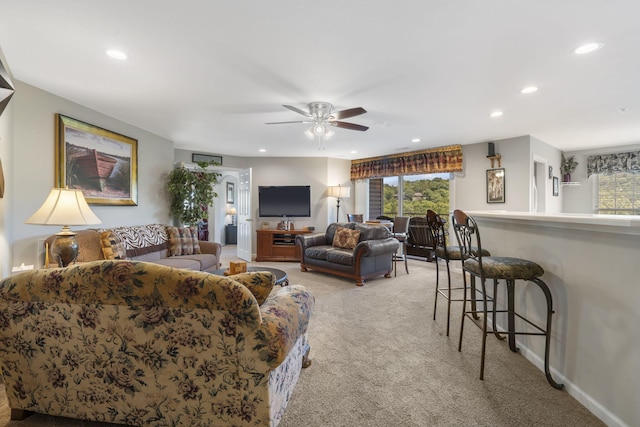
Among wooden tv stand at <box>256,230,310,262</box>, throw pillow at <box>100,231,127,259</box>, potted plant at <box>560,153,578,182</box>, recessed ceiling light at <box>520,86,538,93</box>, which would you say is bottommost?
wooden tv stand at <box>256,230,310,262</box>

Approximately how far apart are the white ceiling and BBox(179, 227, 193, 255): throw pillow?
5.23 ft

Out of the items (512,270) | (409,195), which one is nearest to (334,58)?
(512,270)

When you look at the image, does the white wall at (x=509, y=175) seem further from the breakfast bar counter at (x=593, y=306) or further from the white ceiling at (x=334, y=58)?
the breakfast bar counter at (x=593, y=306)

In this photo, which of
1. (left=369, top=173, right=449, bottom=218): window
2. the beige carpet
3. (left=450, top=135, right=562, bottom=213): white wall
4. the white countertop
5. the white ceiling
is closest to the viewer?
the white countertop

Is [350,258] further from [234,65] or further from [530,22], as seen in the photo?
[530,22]

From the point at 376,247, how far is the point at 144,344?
3.41 meters

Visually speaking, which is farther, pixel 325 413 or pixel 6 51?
pixel 6 51

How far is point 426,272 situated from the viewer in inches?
197

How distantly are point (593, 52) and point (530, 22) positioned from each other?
82 cm

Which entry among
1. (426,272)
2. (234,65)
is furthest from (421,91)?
(426,272)

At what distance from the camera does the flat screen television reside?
643cm

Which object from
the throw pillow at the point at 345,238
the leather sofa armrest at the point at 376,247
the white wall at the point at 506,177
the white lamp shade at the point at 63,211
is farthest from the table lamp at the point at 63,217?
the white wall at the point at 506,177

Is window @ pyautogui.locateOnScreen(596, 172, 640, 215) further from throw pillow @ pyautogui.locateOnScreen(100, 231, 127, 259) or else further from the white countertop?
throw pillow @ pyautogui.locateOnScreen(100, 231, 127, 259)

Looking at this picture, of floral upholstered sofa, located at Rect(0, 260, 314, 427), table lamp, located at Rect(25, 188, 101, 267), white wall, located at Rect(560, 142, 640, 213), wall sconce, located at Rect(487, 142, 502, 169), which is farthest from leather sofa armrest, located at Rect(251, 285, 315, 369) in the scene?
white wall, located at Rect(560, 142, 640, 213)
